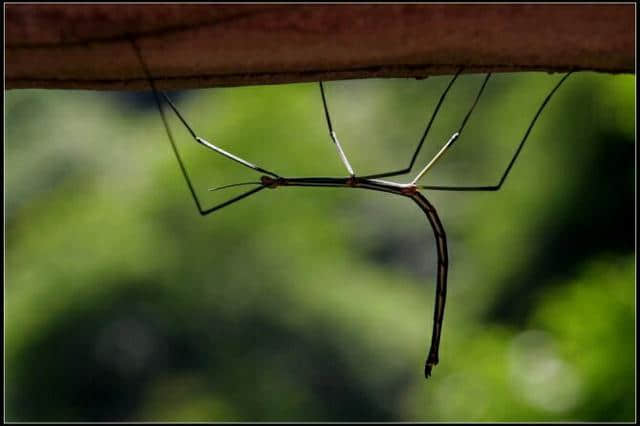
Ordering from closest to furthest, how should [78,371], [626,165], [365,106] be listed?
1. [626,165]
2. [78,371]
3. [365,106]

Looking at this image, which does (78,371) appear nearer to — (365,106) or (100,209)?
(100,209)

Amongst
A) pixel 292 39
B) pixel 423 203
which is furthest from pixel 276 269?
pixel 292 39

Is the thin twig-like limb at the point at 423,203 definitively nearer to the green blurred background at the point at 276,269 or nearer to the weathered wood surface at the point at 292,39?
the weathered wood surface at the point at 292,39

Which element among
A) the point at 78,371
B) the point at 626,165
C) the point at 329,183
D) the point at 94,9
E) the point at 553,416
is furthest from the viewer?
the point at 78,371

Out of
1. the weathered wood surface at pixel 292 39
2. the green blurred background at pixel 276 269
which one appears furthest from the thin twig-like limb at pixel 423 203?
the green blurred background at pixel 276 269

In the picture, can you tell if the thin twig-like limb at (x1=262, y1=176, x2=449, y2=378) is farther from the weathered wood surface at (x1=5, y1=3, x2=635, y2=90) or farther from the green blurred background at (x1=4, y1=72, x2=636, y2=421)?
the green blurred background at (x1=4, y1=72, x2=636, y2=421)

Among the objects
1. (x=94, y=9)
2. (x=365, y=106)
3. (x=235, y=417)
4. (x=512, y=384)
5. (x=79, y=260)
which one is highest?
(x=365, y=106)

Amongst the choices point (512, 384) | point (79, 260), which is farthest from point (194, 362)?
point (512, 384)

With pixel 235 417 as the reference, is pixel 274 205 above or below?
above
